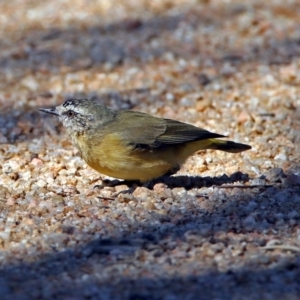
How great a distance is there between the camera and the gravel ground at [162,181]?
523cm

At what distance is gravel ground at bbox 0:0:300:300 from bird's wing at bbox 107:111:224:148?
0.43 meters

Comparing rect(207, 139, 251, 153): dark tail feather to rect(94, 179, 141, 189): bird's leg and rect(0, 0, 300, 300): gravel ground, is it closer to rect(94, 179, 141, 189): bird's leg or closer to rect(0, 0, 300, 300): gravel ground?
rect(0, 0, 300, 300): gravel ground

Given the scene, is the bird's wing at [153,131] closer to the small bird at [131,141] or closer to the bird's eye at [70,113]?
the small bird at [131,141]

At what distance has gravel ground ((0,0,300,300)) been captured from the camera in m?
5.23

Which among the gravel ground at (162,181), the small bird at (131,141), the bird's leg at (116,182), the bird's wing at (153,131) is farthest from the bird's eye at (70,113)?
the bird's leg at (116,182)

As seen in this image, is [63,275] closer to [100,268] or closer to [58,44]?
[100,268]

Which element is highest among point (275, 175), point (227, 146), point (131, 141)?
point (131, 141)

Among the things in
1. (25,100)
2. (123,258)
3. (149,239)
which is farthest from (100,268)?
(25,100)

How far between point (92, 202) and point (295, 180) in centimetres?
185

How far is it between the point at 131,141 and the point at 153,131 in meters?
0.29

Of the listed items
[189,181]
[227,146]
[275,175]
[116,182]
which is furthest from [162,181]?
[275,175]

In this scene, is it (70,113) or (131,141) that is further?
(70,113)

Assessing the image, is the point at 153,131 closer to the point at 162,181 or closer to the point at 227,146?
the point at 162,181

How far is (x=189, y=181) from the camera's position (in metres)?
7.31
